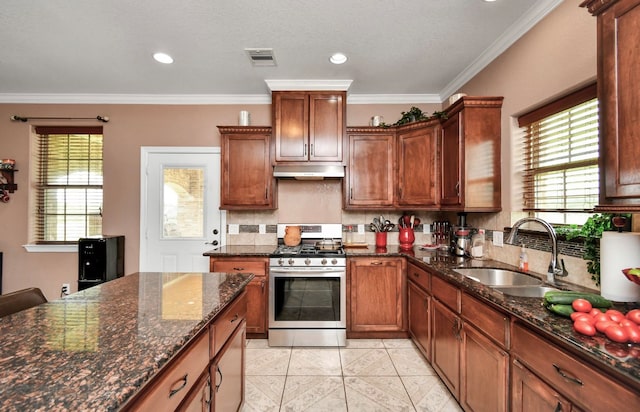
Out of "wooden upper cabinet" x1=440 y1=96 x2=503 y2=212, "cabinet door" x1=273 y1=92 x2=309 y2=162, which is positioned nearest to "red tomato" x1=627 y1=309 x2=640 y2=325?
"wooden upper cabinet" x1=440 y1=96 x2=503 y2=212

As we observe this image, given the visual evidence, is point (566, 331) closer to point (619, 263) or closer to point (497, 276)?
point (619, 263)

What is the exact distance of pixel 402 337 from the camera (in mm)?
2846

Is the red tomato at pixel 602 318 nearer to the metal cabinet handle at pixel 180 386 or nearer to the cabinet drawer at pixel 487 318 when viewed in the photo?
the cabinet drawer at pixel 487 318

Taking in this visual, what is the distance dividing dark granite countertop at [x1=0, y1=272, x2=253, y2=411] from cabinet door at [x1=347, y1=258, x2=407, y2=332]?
1621mm

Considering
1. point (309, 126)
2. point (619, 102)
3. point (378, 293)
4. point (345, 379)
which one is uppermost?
point (309, 126)

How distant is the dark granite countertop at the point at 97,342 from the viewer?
0.63 m

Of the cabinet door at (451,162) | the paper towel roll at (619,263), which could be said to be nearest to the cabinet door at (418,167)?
the cabinet door at (451,162)

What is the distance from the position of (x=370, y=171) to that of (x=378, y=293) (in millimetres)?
1319

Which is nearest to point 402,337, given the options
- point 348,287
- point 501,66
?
point 348,287

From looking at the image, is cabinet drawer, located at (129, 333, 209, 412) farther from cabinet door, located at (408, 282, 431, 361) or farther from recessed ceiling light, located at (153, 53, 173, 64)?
recessed ceiling light, located at (153, 53, 173, 64)

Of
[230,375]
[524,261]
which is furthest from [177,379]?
[524,261]

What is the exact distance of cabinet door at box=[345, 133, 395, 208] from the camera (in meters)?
3.14

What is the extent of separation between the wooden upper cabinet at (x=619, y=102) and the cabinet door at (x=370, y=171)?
203 cm

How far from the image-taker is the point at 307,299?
274 centimetres
